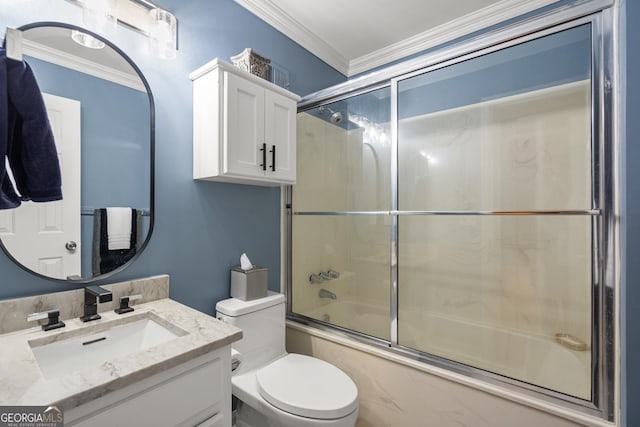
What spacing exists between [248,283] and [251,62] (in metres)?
1.20

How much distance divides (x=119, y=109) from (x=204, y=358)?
3.59 ft

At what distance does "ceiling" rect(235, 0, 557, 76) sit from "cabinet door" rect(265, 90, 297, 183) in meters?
0.70

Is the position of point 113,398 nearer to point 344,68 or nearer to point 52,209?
point 52,209

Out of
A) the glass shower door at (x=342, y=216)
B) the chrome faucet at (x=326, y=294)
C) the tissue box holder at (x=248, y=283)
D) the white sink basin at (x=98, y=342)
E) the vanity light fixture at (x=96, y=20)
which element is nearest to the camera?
the white sink basin at (x=98, y=342)

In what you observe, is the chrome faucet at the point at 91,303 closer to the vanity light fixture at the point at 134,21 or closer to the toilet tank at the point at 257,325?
the toilet tank at the point at 257,325

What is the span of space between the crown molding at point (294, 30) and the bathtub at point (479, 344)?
6.52 feet

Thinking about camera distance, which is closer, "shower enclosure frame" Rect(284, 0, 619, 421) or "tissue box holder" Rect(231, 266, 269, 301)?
"shower enclosure frame" Rect(284, 0, 619, 421)

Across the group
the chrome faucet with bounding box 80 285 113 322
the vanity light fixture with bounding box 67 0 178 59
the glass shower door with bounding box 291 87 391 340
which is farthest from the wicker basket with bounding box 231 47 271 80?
the chrome faucet with bounding box 80 285 113 322

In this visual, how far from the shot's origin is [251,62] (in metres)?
1.61

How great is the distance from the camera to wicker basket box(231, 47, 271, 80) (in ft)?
5.26

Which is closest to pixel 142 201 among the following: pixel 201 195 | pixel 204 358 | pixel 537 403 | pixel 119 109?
pixel 201 195

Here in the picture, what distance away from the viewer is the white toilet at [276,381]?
124cm

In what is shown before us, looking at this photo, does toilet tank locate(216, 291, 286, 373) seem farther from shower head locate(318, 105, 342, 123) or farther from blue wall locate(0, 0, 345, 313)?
shower head locate(318, 105, 342, 123)

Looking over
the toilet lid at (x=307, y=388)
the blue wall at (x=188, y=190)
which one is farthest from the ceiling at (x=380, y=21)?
the toilet lid at (x=307, y=388)
